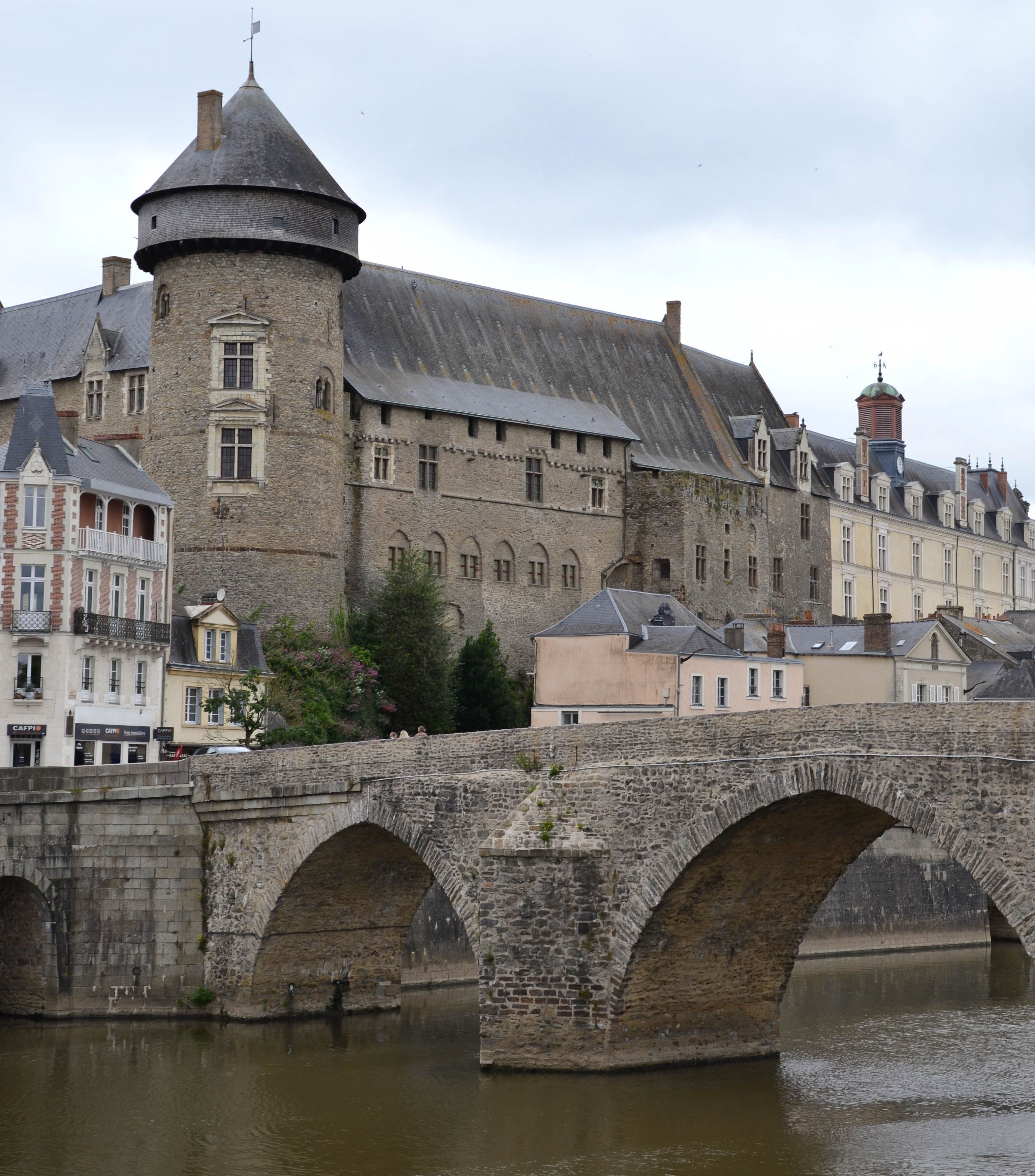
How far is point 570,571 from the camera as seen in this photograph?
60781mm

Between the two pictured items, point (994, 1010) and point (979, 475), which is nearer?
point (994, 1010)

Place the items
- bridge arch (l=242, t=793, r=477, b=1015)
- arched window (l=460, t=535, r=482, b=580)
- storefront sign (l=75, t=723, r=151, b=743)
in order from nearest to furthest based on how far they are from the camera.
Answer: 1. bridge arch (l=242, t=793, r=477, b=1015)
2. storefront sign (l=75, t=723, r=151, b=743)
3. arched window (l=460, t=535, r=482, b=580)

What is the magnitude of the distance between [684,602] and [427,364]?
432 inches

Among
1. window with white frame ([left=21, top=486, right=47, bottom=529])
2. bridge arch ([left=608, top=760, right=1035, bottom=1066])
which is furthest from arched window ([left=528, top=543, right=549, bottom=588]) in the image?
bridge arch ([left=608, top=760, right=1035, bottom=1066])

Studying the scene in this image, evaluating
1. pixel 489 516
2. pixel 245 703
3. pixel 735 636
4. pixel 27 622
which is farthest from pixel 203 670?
pixel 489 516

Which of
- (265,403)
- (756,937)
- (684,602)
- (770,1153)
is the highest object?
(265,403)

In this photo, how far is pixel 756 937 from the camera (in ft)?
79.3

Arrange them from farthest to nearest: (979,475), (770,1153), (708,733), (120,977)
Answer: (979,475) < (120,977) < (708,733) < (770,1153)

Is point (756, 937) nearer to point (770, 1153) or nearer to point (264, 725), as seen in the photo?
point (770, 1153)

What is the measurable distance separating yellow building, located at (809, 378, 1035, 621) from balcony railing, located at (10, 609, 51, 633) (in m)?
38.2

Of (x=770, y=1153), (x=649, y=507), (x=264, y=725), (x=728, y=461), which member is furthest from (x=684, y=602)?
(x=770, y=1153)

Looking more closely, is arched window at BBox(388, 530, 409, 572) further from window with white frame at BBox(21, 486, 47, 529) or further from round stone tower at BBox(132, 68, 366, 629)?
window with white frame at BBox(21, 486, 47, 529)

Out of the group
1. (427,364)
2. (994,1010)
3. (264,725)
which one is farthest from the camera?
(427,364)

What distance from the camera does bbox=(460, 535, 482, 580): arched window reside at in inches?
2264
